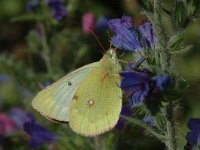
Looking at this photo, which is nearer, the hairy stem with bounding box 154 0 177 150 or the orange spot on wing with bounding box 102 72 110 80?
the hairy stem with bounding box 154 0 177 150

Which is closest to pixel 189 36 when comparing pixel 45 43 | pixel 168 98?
pixel 45 43

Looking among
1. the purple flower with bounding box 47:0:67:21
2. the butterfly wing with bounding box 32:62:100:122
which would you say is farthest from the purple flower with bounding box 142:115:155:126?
the purple flower with bounding box 47:0:67:21

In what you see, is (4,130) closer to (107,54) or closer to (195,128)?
(107,54)

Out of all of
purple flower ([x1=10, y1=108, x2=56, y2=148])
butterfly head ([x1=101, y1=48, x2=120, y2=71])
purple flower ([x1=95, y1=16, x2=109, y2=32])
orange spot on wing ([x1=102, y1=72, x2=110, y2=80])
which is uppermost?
butterfly head ([x1=101, y1=48, x2=120, y2=71])

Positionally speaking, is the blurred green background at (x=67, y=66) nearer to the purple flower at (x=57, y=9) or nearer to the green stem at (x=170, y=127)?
the purple flower at (x=57, y=9)

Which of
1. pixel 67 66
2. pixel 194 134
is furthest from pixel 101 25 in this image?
pixel 194 134

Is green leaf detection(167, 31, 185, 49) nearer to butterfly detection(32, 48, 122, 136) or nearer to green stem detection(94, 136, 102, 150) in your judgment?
butterfly detection(32, 48, 122, 136)

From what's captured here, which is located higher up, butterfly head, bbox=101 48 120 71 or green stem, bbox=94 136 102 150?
butterfly head, bbox=101 48 120 71
